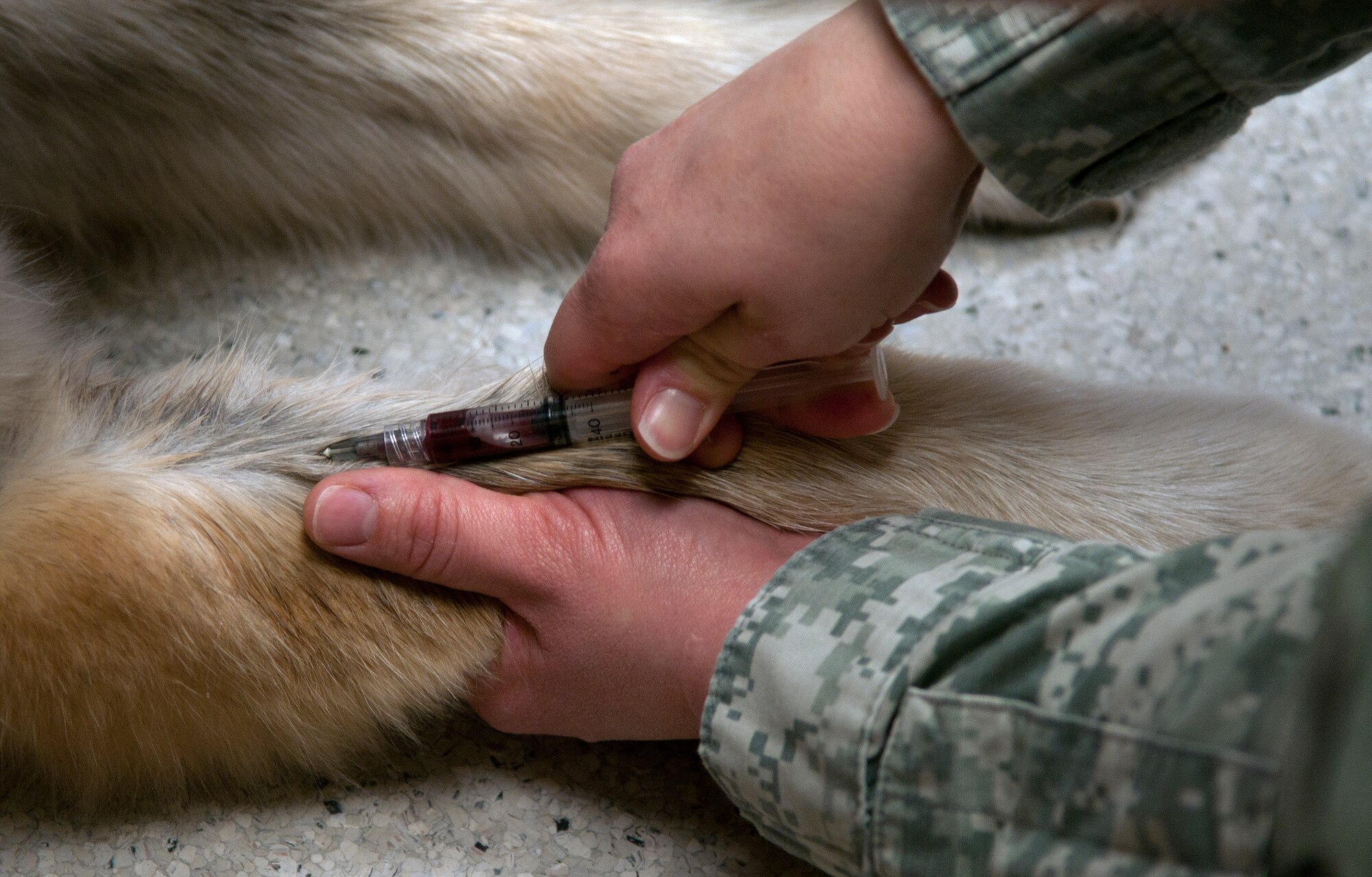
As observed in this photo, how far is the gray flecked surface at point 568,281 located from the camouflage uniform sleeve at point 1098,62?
420 millimetres

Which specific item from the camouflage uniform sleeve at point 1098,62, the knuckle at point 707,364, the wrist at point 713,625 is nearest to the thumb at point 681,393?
the knuckle at point 707,364

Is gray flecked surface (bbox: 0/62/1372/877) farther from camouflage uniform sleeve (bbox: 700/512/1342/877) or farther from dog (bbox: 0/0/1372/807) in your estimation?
camouflage uniform sleeve (bbox: 700/512/1342/877)

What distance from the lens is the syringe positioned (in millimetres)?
711

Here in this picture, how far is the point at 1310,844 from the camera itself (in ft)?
0.94

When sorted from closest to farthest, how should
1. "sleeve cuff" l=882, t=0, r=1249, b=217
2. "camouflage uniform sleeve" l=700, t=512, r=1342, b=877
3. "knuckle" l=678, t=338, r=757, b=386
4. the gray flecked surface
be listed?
"camouflage uniform sleeve" l=700, t=512, r=1342, b=877, "sleeve cuff" l=882, t=0, r=1249, b=217, "knuckle" l=678, t=338, r=757, b=386, the gray flecked surface

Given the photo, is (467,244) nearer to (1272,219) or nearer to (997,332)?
(997,332)

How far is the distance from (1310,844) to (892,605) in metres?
0.31

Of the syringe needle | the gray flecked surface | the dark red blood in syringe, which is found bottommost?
the gray flecked surface

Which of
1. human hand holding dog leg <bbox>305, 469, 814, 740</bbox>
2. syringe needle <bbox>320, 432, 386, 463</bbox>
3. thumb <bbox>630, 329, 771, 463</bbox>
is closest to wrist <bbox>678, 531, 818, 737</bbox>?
human hand holding dog leg <bbox>305, 469, 814, 740</bbox>

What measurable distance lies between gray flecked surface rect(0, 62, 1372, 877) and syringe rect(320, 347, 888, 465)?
9.8 inches

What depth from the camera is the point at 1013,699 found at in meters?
0.50

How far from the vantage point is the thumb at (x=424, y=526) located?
25.9 inches

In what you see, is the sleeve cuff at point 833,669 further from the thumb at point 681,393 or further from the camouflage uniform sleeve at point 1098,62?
the camouflage uniform sleeve at point 1098,62

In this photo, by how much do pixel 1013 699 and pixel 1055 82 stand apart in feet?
1.10
